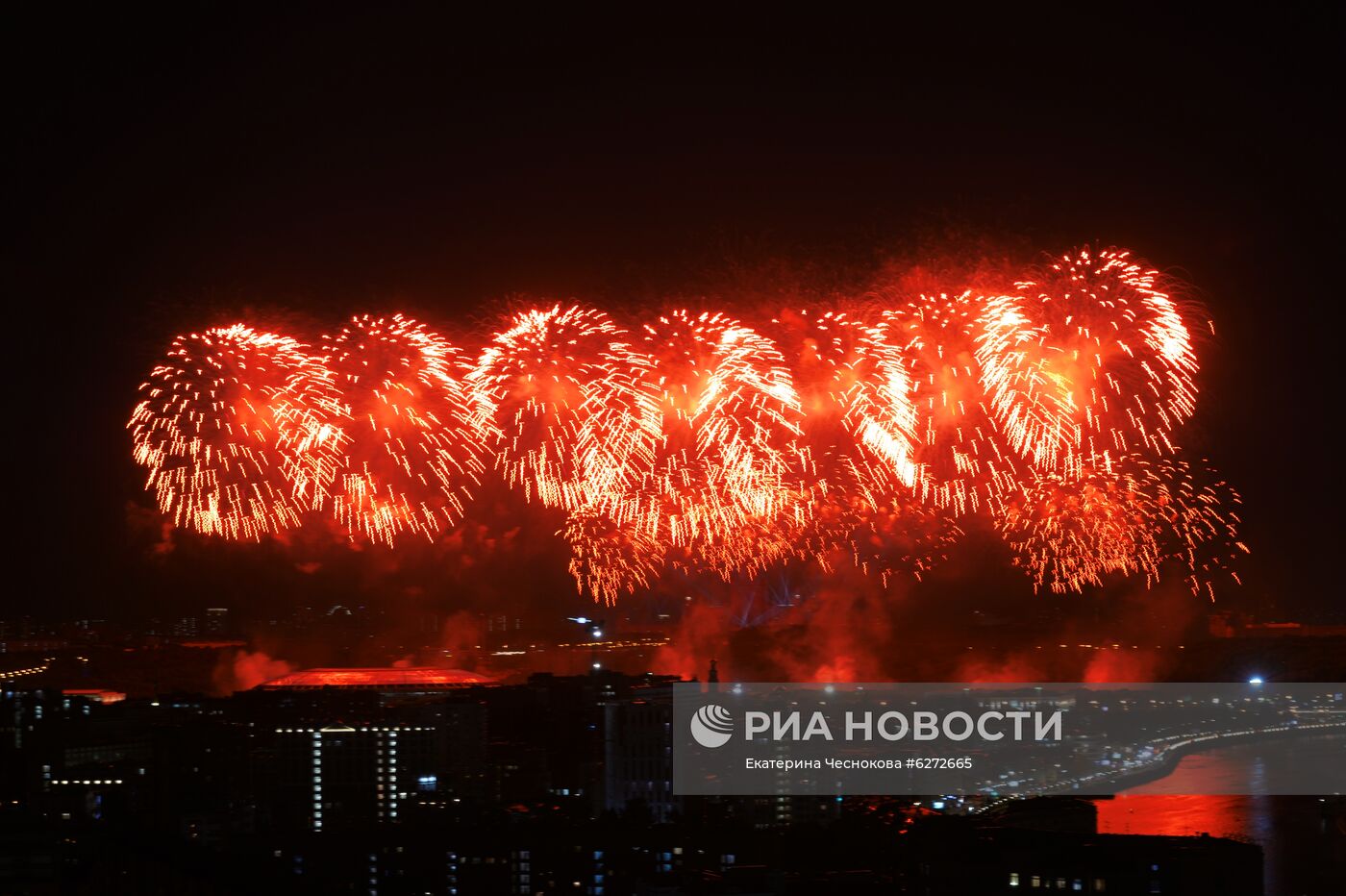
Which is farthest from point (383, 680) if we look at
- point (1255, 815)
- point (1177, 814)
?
point (1255, 815)

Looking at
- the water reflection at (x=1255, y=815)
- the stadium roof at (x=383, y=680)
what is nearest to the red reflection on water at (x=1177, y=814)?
the water reflection at (x=1255, y=815)

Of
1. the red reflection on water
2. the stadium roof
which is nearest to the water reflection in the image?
the red reflection on water

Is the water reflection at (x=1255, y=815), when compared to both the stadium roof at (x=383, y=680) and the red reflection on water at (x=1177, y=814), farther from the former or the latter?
the stadium roof at (x=383, y=680)

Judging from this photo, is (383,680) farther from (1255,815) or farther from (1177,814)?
(1255,815)

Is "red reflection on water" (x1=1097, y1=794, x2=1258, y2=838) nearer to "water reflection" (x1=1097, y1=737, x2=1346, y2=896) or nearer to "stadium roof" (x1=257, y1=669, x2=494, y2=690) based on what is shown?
"water reflection" (x1=1097, y1=737, x2=1346, y2=896)

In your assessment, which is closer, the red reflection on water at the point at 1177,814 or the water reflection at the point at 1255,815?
the water reflection at the point at 1255,815

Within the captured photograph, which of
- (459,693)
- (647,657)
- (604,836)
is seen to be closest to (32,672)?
(459,693)

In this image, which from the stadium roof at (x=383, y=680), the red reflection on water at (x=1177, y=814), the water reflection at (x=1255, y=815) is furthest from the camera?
the stadium roof at (x=383, y=680)

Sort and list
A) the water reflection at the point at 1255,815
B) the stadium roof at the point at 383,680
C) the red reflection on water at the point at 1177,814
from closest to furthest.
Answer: the water reflection at the point at 1255,815 → the red reflection on water at the point at 1177,814 → the stadium roof at the point at 383,680

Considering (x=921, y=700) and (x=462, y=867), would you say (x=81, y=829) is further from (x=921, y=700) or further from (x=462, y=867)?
(x=921, y=700)
